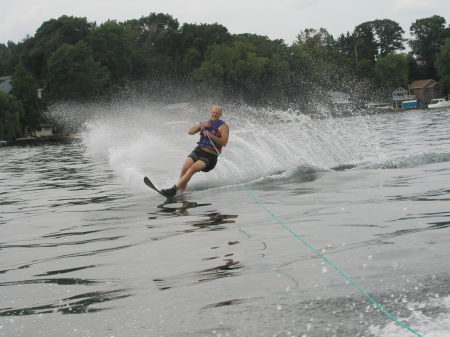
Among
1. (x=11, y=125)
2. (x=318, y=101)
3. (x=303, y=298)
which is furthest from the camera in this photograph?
(x=318, y=101)

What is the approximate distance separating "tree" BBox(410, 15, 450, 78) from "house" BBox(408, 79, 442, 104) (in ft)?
31.2

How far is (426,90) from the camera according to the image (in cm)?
13838

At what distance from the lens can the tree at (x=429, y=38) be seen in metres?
147

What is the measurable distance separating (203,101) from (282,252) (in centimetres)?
11431

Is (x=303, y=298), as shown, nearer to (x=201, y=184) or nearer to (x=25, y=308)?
(x=25, y=308)

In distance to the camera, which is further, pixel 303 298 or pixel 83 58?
pixel 83 58

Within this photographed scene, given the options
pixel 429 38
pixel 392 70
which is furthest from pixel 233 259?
pixel 429 38

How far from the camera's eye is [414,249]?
6266 mm

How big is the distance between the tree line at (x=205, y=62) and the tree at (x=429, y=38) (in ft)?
0.71

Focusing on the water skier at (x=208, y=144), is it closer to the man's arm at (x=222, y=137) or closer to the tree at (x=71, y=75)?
the man's arm at (x=222, y=137)

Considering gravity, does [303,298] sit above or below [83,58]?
below

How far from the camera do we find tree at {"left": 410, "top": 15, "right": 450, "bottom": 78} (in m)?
147

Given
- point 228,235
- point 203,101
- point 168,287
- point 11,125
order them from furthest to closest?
point 203,101 < point 11,125 < point 228,235 < point 168,287

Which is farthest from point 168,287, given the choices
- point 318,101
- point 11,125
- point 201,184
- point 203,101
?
point 318,101
